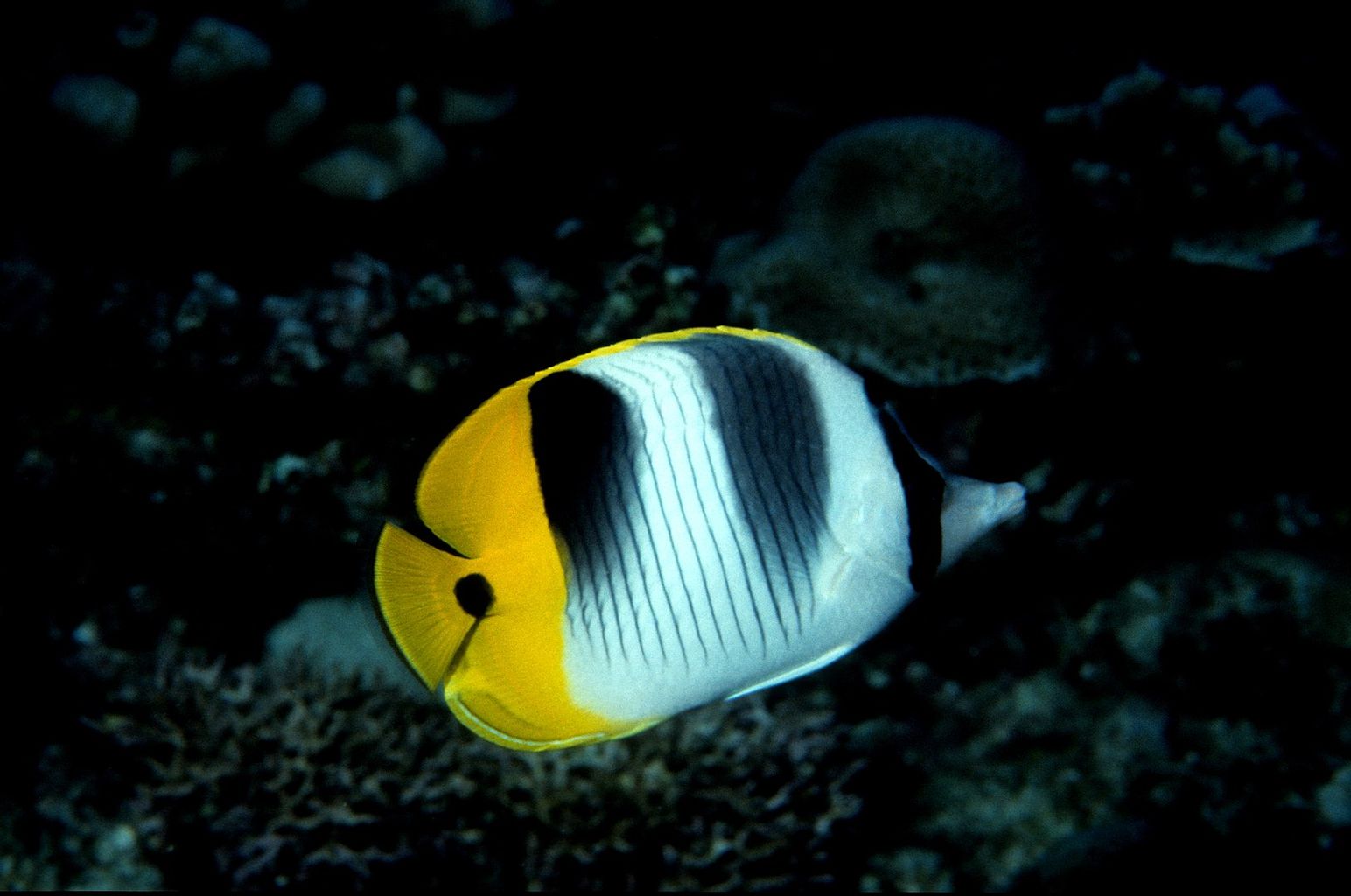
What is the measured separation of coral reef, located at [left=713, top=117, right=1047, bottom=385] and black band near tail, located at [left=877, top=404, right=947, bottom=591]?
4.75 ft

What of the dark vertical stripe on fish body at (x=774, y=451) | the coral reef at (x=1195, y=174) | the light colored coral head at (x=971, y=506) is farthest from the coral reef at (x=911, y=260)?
the dark vertical stripe on fish body at (x=774, y=451)

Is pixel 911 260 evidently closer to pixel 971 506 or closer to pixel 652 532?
pixel 971 506

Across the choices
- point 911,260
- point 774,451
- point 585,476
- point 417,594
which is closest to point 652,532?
point 585,476

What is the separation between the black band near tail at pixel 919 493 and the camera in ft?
4.43

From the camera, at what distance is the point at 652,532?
130 cm

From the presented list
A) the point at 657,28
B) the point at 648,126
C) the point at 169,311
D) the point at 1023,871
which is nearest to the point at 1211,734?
the point at 1023,871

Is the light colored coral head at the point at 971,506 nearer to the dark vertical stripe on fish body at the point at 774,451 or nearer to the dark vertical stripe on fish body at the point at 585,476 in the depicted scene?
the dark vertical stripe on fish body at the point at 774,451

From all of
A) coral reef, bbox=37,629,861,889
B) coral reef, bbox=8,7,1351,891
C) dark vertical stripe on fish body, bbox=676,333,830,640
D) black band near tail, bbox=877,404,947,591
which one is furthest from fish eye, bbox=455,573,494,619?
coral reef, bbox=37,629,861,889

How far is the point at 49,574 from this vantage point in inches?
102

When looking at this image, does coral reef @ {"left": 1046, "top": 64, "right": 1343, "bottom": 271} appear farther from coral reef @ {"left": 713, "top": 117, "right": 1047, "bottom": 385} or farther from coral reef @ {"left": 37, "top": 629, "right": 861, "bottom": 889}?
coral reef @ {"left": 37, "top": 629, "right": 861, "bottom": 889}

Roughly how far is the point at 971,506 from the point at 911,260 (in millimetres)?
1906

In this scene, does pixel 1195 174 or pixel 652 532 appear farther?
pixel 1195 174

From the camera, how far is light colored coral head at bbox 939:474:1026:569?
1389 millimetres

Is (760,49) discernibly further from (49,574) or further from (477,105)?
(49,574)
